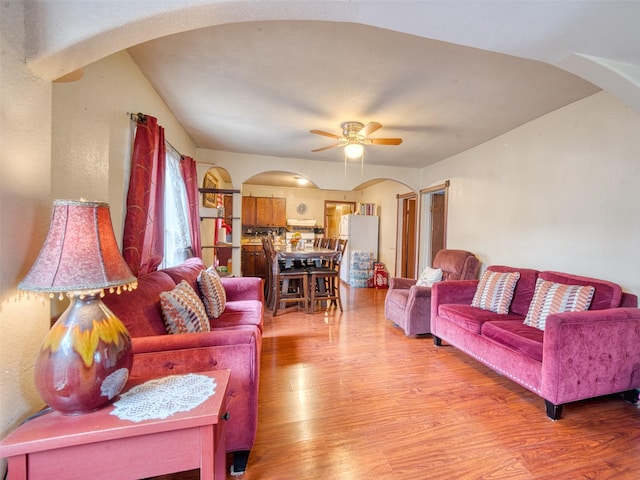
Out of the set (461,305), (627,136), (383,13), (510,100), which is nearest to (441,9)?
(383,13)

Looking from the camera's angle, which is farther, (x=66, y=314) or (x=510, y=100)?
(x=510, y=100)

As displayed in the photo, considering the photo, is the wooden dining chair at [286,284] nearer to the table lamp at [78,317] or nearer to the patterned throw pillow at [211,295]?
the patterned throw pillow at [211,295]

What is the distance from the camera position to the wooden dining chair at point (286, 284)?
13.0ft

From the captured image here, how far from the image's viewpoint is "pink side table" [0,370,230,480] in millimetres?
811

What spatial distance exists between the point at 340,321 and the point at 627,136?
338 centimetres

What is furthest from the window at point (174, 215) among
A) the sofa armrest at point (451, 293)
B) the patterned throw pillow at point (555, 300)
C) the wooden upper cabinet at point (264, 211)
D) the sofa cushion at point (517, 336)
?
the wooden upper cabinet at point (264, 211)

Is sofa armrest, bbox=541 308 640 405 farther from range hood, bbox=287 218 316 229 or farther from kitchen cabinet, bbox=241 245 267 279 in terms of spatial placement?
range hood, bbox=287 218 316 229

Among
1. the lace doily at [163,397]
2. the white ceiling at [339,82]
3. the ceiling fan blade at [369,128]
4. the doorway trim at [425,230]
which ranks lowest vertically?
the lace doily at [163,397]

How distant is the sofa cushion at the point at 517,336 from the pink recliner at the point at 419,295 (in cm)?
83

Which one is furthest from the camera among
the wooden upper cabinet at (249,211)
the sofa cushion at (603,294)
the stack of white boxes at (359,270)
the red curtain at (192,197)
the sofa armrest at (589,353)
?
the wooden upper cabinet at (249,211)

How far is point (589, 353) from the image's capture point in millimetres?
1838

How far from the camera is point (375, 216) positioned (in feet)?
22.3

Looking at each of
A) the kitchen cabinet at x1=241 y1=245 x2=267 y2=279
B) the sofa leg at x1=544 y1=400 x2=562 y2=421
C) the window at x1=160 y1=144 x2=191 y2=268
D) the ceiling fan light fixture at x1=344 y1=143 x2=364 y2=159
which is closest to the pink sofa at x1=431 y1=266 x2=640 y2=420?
the sofa leg at x1=544 y1=400 x2=562 y2=421

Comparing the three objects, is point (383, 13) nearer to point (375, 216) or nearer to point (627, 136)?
point (627, 136)
